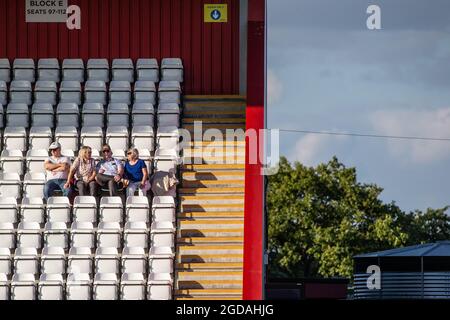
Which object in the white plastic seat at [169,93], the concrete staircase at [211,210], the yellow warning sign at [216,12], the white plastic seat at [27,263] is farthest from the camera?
the yellow warning sign at [216,12]

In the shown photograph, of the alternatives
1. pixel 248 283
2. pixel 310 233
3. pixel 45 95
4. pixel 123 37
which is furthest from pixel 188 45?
pixel 310 233

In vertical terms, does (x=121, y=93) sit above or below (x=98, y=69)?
below

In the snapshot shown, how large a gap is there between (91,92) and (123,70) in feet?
2.39

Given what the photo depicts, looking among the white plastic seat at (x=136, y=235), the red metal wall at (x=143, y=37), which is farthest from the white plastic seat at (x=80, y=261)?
the red metal wall at (x=143, y=37)

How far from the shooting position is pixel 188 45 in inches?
906

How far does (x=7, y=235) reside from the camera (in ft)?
64.8

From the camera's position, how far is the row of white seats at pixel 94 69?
73.4 feet

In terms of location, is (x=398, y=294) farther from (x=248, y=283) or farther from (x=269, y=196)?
(x=269, y=196)

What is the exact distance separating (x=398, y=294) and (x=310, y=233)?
30100 millimetres

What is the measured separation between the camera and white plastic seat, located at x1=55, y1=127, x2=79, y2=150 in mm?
21016

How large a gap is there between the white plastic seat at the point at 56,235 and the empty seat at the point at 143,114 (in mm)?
2433

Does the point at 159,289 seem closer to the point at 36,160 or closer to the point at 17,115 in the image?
the point at 36,160

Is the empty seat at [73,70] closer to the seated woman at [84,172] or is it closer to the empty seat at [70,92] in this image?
the empty seat at [70,92]

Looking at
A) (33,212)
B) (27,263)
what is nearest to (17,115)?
(33,212)
